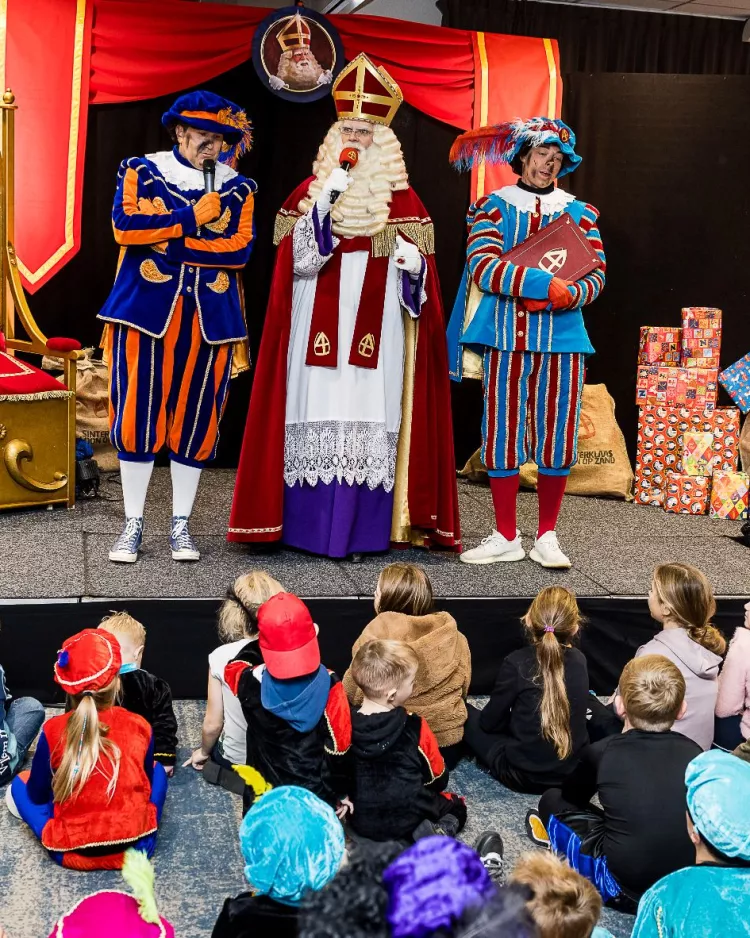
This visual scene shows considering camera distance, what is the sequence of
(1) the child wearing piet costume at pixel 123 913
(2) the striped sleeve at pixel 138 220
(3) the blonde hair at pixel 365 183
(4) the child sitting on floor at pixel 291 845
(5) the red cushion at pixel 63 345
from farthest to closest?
(5) the red cushion at pixel 63 345 < (3) the blonde hair at pixel 365 183 < (2) the striped sleeve at pixel 138 220 < (4) the child sitting on floor at pixel 291 845 < (1) the child wearing piet costume at pixel 123 913

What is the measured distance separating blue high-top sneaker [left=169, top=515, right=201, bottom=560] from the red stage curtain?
236 cm

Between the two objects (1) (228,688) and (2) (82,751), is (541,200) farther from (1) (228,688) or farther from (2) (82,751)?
(2) (82,751)

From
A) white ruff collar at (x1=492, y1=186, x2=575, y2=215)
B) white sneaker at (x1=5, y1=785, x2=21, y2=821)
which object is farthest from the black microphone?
white sneaker at (x1=5, y1=785, x2=21, y2=821)

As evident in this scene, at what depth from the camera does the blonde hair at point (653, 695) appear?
7.54 feet

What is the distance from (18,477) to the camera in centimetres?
436

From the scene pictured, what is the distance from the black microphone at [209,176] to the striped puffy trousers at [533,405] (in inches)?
44.4

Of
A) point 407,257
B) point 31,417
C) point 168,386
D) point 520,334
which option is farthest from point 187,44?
point 520,334

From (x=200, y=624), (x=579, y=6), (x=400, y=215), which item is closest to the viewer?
(x=200, y=624)

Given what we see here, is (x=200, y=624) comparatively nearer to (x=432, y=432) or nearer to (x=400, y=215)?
(x=432, y=432)

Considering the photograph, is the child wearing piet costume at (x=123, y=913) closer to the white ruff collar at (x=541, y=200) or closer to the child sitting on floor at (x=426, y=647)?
the child sitting on floor at (x=426, y=647)

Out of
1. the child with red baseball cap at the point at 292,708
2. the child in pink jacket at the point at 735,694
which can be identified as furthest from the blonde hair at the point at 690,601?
the child with red baseball cap at the point at 292,708

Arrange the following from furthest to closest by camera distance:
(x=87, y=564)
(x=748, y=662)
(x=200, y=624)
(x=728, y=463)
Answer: (x=728, y=463) → (x=87, y=564) → (x=200, y=624) → (x=748, y=662)

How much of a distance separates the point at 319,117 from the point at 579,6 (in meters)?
2.10

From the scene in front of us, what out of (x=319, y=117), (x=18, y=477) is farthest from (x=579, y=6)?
(x=18, y=477)
